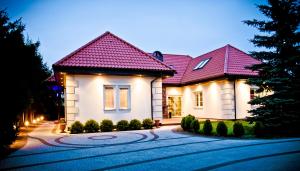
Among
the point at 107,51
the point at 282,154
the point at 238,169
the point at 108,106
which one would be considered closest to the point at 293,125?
the point at 282,154

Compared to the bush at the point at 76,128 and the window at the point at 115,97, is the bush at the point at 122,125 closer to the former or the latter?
the window at the point at 115,97

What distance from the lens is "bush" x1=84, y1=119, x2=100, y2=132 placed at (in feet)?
52.0

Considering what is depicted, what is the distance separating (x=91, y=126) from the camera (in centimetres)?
1593

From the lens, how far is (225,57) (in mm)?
23188

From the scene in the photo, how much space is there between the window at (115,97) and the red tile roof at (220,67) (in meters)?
8.27

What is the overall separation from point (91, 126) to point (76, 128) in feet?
3.02

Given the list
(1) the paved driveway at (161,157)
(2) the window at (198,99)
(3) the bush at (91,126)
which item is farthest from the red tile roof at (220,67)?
(1) the paved driveway at (161,157)

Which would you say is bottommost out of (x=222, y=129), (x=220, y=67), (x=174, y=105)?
(x=222, y=129)

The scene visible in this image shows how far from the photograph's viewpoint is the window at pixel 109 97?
17.4 meters

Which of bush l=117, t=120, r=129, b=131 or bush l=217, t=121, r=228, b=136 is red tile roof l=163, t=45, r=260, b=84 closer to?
bush l=217, t=121, r=228, b=136

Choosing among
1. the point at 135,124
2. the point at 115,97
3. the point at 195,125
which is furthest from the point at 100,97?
the point at 195,125

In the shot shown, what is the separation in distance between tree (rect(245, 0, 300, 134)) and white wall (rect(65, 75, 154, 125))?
7301mm

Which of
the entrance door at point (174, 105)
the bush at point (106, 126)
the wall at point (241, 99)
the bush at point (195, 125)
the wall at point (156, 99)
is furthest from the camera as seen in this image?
the entrance door at point (174, 105)

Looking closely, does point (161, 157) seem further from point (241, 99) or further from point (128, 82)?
point (241, 99)
